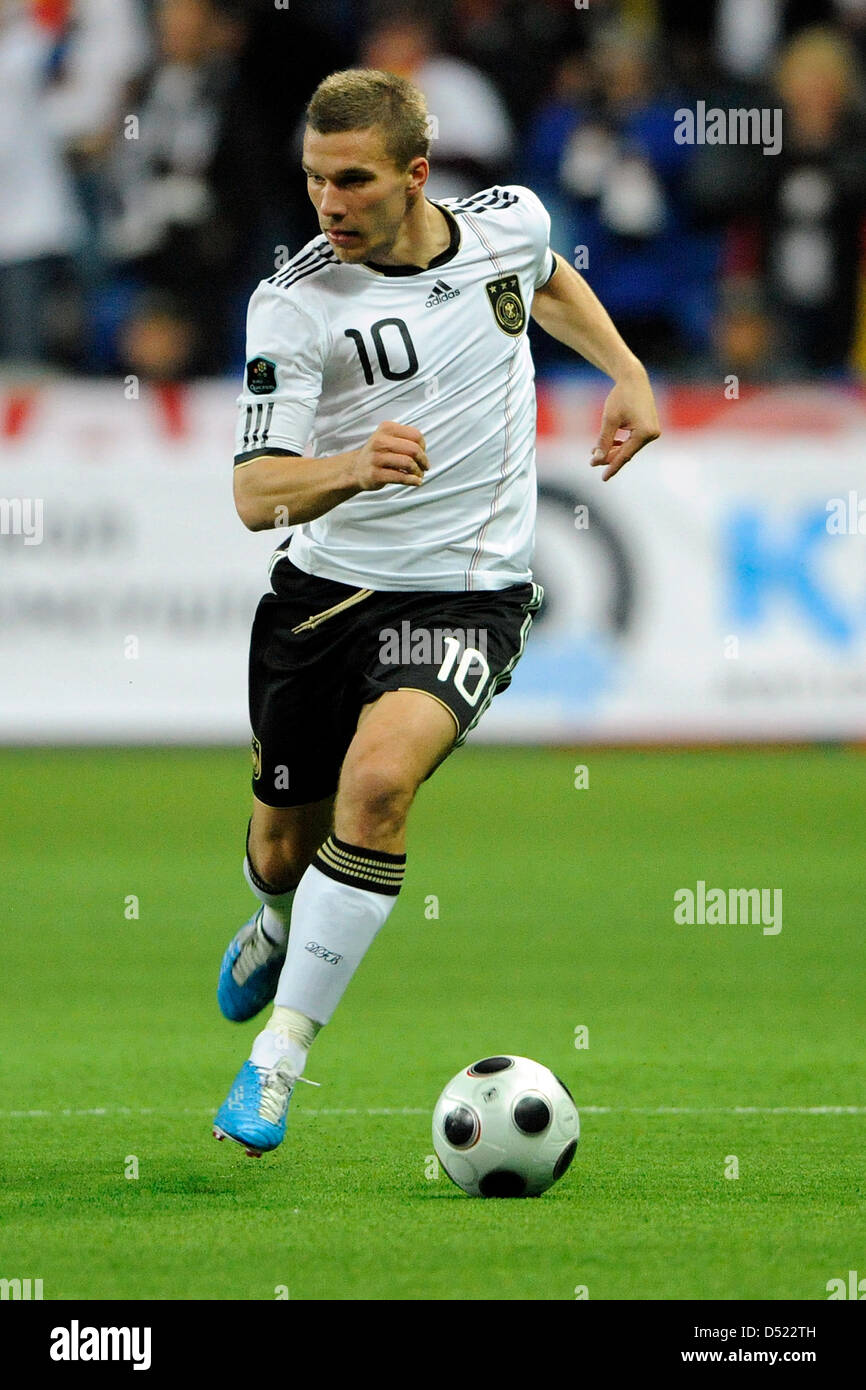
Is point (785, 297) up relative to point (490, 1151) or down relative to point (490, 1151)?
up

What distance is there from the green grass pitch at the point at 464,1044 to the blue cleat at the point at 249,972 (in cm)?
21

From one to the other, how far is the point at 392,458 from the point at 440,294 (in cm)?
91

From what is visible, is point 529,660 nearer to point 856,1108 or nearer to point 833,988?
point 833,988

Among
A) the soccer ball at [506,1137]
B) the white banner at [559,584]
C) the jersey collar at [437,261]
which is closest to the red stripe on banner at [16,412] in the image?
the white banner at [559,584]

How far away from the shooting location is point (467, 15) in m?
15.3

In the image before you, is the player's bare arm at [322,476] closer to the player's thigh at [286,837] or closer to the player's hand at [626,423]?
the player's hand at [626,423]

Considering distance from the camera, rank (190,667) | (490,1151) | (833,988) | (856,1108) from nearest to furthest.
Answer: (490,1151), (856,1108), (833,988), (190,667)

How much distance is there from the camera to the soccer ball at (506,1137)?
510cm

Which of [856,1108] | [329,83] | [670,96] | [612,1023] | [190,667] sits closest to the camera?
[329,83]

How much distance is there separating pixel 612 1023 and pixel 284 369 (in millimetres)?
2730

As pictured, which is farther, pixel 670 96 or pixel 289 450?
pixel 670 96

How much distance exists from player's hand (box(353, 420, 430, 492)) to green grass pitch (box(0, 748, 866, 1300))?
1.56 meters

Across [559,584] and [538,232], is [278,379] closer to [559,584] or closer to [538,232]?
[538,232]
